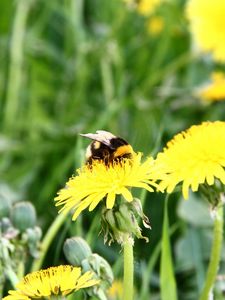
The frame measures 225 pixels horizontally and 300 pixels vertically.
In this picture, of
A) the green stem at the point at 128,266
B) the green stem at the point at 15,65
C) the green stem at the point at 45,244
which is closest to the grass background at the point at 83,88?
the green stem at the point at 15,65

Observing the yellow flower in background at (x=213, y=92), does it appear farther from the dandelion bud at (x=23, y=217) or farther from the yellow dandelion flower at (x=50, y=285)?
the yellow dandelion flower at (x=50, y=285)

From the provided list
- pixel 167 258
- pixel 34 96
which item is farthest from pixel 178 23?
pixel 167 258

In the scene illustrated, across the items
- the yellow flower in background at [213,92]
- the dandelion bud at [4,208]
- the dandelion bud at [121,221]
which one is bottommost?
the dandelion bud at [121,221]

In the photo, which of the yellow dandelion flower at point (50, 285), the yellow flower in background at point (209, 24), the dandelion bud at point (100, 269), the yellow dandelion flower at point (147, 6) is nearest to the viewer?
the yellow dandelion flower at point (50, 285)

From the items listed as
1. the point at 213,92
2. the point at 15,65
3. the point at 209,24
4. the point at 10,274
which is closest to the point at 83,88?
the point at 15,65

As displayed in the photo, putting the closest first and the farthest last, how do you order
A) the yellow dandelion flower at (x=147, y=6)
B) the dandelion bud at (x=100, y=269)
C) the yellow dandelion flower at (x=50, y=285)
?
the yellow dandelion flower at (x=50, y=285)
the dandelion bud at (x=100, y=269)
the yellow dandelion flower at (x=147, y=6)

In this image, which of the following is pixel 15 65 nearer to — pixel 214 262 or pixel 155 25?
pixel 155 25

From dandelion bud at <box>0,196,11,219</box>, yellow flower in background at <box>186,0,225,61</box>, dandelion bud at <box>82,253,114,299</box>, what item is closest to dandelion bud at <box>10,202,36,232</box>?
dandelion bud at <box>0,196,11,219</box>
